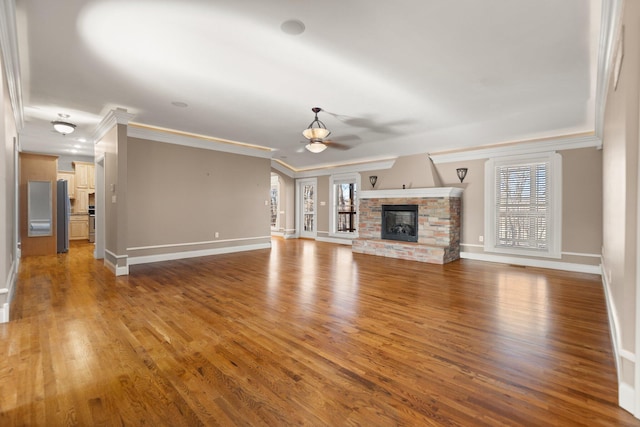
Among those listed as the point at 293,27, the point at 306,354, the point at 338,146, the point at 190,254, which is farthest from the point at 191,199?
the point at 306,354

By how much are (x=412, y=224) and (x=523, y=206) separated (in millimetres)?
2222

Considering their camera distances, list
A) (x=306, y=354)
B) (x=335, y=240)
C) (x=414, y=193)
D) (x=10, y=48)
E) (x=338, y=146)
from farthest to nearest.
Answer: (x=335, y=240) → (x=338, y=146) → (x=414, y=193) → (x=10, y=48) → (x=306, y=354)

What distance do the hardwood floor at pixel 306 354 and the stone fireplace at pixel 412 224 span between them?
6.62 ft

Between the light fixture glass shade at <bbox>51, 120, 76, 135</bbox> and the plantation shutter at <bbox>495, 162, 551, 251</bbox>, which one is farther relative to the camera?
the plantation shutter at <bbox>495, 162, 551, 251</bbox>

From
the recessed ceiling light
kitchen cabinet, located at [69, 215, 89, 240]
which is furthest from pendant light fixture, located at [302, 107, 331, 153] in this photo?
kitchen cabinet, located at [69, 215, 89, 240]

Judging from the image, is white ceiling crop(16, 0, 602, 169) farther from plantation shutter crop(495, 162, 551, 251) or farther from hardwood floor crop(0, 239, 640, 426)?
hardwood floor crop(0, 239, 640, 426)

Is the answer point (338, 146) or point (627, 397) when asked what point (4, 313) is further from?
point (338, 146)

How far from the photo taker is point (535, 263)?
590 centimetres

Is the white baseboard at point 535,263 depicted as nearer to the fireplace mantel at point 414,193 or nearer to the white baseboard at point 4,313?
the fireplace mantel at point 414,193

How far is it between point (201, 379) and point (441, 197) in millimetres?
5878

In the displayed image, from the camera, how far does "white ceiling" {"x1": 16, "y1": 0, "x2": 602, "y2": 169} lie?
93.7 inches

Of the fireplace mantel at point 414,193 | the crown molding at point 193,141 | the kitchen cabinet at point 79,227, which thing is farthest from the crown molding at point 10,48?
the fireplace mantel at point 414,193

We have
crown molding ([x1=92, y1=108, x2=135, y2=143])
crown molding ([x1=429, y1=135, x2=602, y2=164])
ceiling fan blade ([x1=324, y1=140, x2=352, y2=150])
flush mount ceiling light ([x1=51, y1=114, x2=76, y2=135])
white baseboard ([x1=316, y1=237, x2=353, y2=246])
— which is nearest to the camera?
crown molding ([x1=92, y1=108, x2=135, y2=143])

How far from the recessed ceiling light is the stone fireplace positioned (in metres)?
4.88
